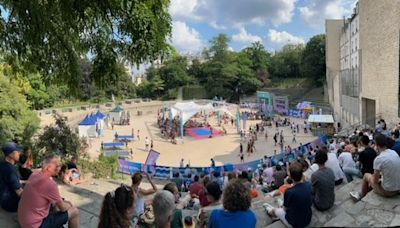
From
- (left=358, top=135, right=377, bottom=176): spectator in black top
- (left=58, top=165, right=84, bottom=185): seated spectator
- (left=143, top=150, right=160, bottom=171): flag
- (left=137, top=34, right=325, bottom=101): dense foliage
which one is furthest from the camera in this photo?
(left=137, top=34, right=325, bottom=101): dense foliage

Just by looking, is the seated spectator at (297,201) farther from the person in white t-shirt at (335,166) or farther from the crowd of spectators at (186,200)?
the person in white t-shirt at (335,166)

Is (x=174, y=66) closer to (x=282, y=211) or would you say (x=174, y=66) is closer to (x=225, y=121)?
(x=225, y=121)

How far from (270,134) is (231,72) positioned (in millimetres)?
33555

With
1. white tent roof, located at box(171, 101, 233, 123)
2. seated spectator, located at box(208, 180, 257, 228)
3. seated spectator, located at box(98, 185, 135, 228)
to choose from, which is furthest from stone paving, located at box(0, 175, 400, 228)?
white tent roof, located at box(171, 101, 233, 123)

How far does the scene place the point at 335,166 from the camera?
7043 mm

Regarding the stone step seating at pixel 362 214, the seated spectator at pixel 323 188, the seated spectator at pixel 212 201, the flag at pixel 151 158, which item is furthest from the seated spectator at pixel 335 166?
the flag at pixel 151 158

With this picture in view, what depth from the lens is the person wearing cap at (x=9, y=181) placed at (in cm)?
517

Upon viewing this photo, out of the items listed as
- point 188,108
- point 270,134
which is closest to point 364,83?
point 270,134

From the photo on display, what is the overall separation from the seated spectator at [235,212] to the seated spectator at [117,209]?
0.76 meters

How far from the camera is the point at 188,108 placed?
38.0m

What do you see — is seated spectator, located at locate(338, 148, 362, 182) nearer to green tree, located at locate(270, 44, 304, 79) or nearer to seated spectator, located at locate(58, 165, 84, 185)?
Result: seated spectator, located at locate(58, 165, 84, 185)

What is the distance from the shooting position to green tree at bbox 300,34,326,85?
64000 mm

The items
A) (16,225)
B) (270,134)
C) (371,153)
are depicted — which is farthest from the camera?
(270,134)

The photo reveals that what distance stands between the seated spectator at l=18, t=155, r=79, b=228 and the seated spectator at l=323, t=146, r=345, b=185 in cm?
482
